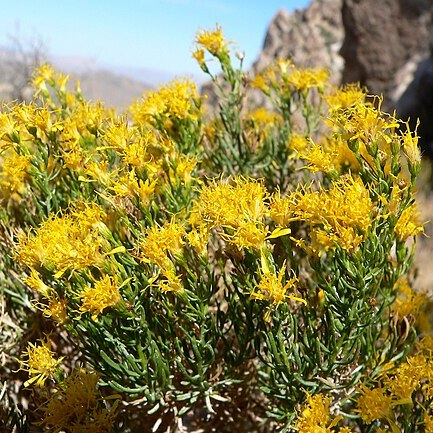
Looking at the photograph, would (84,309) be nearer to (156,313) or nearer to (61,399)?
(156,313)

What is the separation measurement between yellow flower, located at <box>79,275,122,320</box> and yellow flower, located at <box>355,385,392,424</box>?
0.91 metres

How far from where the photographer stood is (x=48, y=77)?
290 centimetres

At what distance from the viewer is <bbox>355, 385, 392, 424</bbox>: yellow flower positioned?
73.7 inches

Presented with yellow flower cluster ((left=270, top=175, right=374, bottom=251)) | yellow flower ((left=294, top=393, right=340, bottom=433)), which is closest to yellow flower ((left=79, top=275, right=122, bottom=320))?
yellow flower cluster ((left=270, top=175, right=374, bottom=251))

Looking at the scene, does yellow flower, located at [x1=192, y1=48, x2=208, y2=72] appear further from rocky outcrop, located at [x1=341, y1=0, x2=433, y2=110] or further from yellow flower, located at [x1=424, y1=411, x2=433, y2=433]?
rocky outcrop, located at [x1=341, y1=0, x2=433, y2=110]

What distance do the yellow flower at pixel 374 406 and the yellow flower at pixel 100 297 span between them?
909 millimetres

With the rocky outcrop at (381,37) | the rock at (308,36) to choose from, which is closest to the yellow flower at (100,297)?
the rocky outcrop at (381,37)

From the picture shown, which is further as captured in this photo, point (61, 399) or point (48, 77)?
point (48, 77)

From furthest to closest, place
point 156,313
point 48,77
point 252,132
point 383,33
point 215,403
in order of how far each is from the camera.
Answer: point 383,33
point 252,132
point 48,77
point 215,403
point 156,313

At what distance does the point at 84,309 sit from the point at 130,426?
2.51 ft

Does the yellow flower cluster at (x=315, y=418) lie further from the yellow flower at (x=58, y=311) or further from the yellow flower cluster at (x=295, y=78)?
the yellow flower cluster at (x=295, y=78)

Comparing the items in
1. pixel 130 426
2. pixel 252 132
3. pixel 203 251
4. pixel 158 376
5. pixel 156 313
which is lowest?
pixel 130 426

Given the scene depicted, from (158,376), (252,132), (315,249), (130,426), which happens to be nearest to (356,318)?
(315,249)

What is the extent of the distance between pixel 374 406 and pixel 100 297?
3.28 feet
